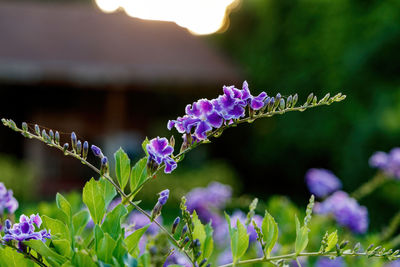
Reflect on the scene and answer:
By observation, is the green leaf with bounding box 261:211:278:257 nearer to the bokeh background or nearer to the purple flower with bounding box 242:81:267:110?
the purple flower with bounding box 242:81:267:110

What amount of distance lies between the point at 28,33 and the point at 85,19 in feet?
5.41

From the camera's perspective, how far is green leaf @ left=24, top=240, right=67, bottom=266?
3.40 ft

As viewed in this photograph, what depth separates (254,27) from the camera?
13.7m

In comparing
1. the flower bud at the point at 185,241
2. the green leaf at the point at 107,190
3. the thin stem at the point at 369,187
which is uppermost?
the thin stem at the point at 369,187

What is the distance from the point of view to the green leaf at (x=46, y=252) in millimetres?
1037

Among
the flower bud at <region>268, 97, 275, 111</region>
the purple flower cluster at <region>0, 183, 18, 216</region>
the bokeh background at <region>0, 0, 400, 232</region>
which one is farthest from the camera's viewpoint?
the bokeh background at <region>0, 0, 400, 232</region>

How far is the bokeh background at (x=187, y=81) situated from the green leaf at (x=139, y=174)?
7.80m

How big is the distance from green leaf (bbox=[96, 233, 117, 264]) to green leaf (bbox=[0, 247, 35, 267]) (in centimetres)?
18

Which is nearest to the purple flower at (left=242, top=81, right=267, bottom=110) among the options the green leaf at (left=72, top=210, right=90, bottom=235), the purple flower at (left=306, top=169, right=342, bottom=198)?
the green leaf at (left=72, top=210, right=90, bottom=235)

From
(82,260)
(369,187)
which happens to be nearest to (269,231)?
(82,260)

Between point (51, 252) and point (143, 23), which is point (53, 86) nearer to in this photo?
point (143, 23)

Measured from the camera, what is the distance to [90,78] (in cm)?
1084

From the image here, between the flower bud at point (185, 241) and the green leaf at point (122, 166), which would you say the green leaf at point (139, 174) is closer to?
the green leaf at point (122, 166)

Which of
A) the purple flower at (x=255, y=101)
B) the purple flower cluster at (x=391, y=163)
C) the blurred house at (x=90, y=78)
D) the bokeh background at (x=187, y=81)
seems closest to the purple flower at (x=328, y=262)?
the purple flower cluster at (x=391, y=163)
